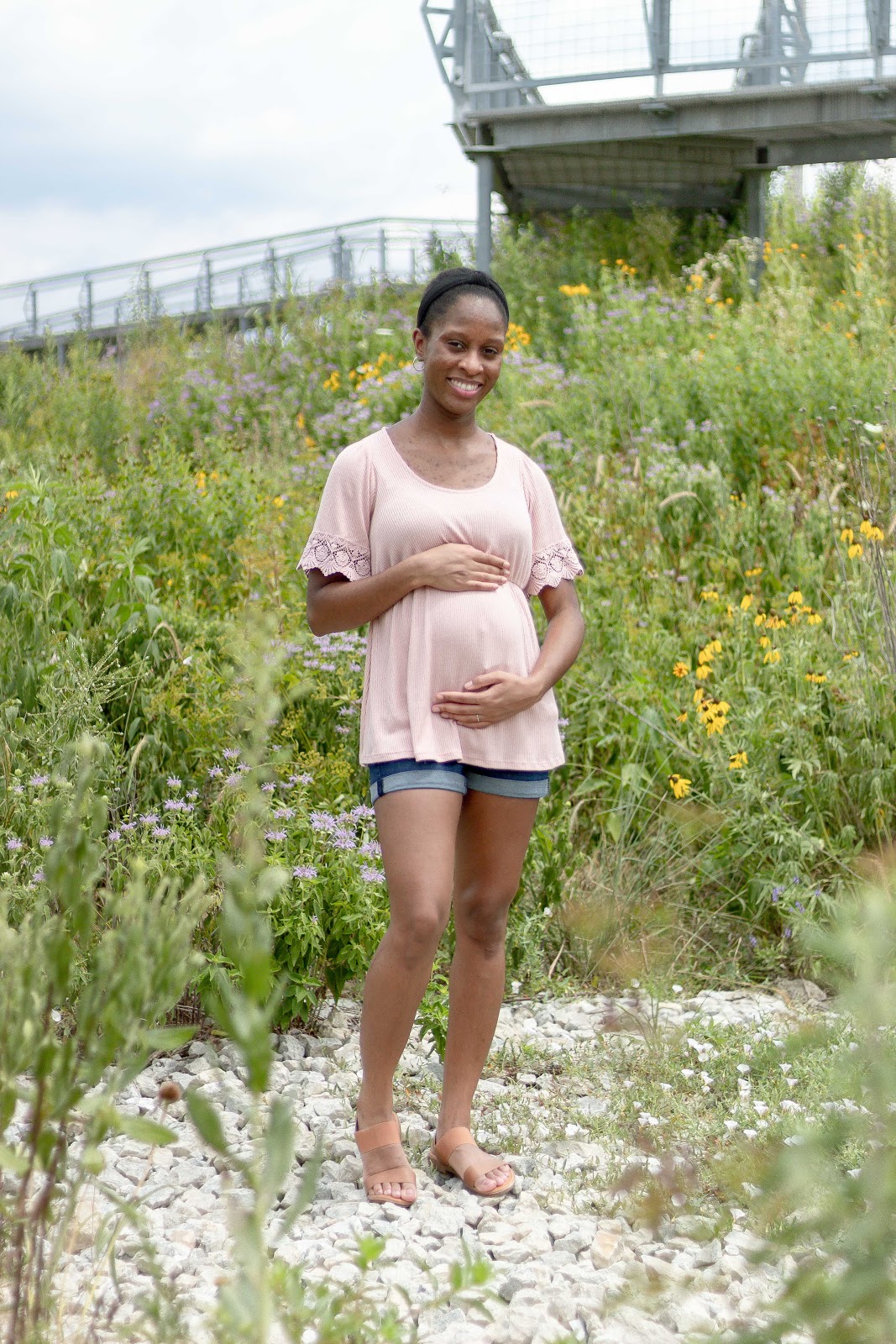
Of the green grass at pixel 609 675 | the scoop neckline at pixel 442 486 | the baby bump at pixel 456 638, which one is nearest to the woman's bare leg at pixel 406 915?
the baby bump at pixel 456 638

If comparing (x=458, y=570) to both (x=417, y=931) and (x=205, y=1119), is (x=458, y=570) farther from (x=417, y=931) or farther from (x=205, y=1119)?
(x=205, y=1119)

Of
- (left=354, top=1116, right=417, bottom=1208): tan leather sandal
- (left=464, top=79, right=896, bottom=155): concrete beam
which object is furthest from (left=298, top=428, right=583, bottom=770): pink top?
(left=464, top=79, right=896, bottom=155): concrete beam

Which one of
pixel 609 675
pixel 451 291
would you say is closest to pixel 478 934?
pixel 451 291

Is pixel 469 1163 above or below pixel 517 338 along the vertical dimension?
below

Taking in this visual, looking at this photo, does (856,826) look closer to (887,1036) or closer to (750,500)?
(887,1036)

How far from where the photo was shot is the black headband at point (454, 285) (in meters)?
2.94

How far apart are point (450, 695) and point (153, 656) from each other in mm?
2072

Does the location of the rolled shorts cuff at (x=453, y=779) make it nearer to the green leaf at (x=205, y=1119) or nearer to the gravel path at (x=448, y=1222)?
the gravel path at (x=448, y=1222)

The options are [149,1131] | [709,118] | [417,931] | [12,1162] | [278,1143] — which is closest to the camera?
[278,1143]

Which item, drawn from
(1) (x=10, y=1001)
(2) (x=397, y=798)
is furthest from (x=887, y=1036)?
(1) (x=10, y=1001)

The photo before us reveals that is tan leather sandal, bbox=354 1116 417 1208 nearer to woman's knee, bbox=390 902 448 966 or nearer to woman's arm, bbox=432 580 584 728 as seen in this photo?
woman's knee, bbox=390 902 448 966

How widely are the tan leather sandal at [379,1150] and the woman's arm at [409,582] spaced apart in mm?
1081

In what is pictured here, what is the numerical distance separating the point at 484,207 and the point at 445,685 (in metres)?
11.6

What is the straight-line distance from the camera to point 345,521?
294 cm
